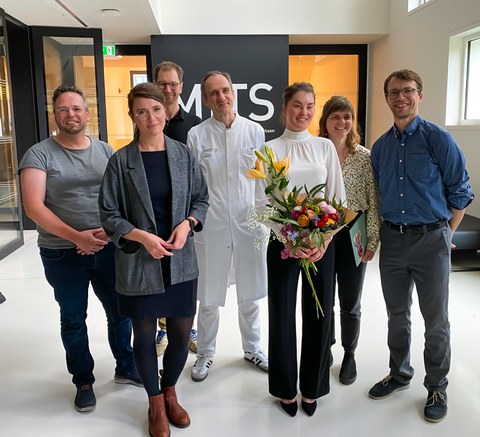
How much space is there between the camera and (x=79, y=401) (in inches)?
95.4

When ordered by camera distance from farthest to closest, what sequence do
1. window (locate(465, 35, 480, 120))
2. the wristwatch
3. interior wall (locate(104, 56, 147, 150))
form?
1. interior wall (locate(104, 56, 147, 150))
2. window (locate(465, 35, 480, 120))
3. the wristwatch

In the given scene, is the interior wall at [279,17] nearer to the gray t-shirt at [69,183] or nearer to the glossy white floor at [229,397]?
the glossy white floor at [229,397]

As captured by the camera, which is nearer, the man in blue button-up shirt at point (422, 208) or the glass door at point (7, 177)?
the man in blue button-up shirt at point (422, 208)

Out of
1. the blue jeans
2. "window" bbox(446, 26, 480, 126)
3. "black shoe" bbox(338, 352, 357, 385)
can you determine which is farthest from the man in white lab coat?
"window" bbox(446, 26, 480, 126)

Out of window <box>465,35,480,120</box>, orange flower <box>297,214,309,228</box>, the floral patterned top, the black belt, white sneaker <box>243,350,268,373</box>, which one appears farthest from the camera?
window <box>465,35,480,120</box>

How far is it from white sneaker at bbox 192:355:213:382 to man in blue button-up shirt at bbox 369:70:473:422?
1169mm

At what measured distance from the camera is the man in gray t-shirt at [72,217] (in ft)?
7.14

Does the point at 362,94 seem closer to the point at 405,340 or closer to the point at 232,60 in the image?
the point at 232,60

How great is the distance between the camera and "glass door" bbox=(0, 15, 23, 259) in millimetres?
5594

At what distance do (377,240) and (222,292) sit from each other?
90 centimetres

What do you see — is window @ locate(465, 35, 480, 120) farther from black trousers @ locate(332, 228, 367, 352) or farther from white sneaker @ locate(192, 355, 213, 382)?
white sneaker @ locate(192, 355, 213, 382)

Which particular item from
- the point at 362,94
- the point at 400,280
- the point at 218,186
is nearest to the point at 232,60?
the point at 362,94

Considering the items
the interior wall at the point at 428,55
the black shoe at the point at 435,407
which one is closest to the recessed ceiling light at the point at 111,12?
the interior wall at the point at 428,55

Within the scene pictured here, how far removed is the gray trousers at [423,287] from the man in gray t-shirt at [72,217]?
4.64ft
